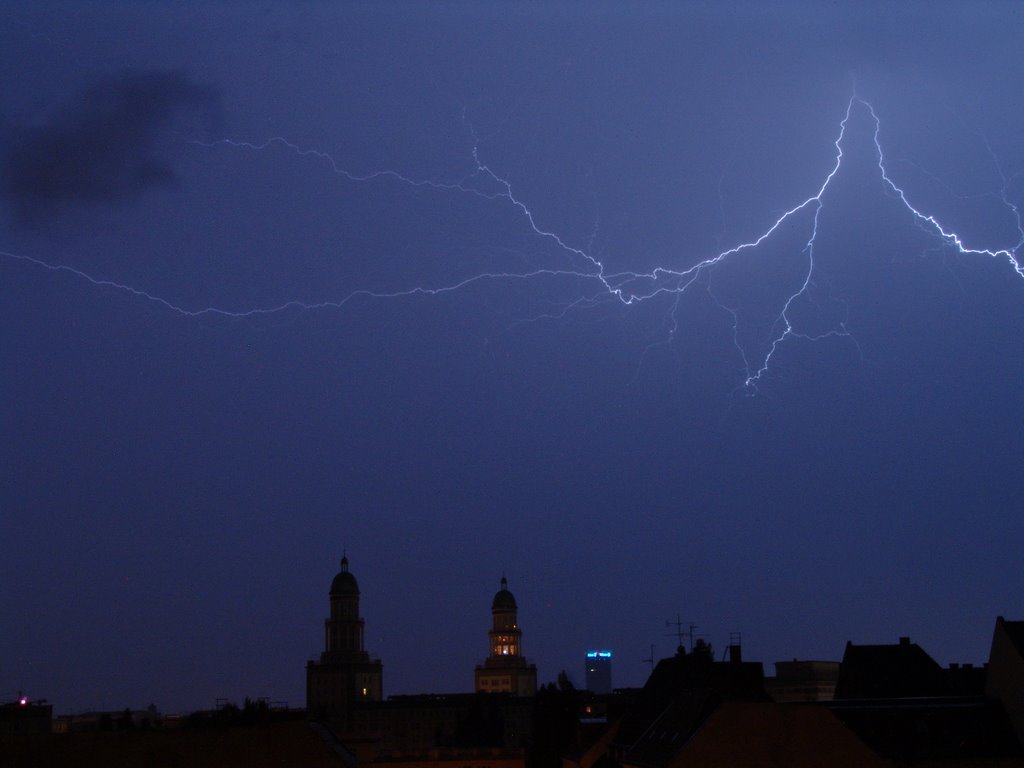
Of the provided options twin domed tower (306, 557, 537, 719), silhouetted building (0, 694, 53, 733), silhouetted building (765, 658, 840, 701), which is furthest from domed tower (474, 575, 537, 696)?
silhouetted building (0, 694, 53, 733)

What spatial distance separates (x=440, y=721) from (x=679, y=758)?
274 ft

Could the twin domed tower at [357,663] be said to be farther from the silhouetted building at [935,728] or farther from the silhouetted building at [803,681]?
the silhouetted building at [935,728]

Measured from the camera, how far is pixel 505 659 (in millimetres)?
128625

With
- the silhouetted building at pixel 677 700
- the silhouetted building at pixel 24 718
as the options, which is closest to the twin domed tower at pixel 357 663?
the silhouetted building at pixel 24 718

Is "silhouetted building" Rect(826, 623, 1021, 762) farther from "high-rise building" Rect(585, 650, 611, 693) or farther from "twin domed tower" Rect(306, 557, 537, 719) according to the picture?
"high-rise building" Rect(585, 650, 611, 693)

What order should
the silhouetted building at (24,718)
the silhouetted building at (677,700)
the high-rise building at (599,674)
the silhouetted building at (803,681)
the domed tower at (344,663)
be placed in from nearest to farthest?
the silhouetted building at (677,700) < the silhouetted building at (24,718) < the silhouetted building at (803,681) < the domed tower at (344,663) < the high-rise building at (599,674)

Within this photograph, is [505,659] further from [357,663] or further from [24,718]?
[24,718]

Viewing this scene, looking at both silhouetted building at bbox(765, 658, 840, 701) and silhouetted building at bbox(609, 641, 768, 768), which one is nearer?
silhouetted building at bbox(609, 641, 768, 768)

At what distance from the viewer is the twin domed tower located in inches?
4818

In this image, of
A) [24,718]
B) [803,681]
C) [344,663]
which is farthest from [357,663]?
[24,718]

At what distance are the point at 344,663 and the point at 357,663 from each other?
1.20 meters

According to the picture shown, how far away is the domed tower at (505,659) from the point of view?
12706cm

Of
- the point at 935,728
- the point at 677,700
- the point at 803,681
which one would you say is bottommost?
the point at 935,728

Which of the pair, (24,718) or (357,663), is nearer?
(24,718)
